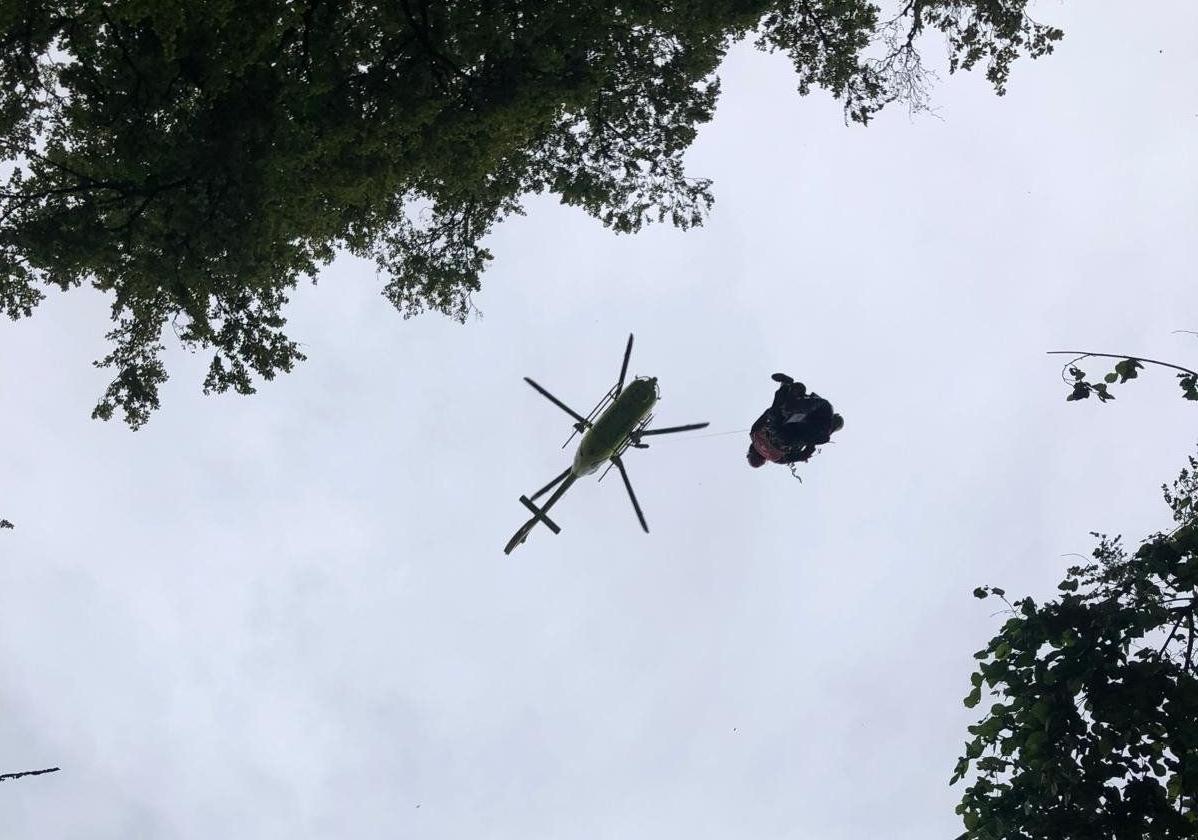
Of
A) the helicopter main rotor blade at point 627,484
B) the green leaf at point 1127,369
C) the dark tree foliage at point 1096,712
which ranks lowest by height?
the dark tree foliage at point 1096,712

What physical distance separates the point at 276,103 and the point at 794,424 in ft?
30.0

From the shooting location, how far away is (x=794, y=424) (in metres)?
13.1

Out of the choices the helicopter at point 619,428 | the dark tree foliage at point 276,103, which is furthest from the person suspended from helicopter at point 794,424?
the dark tree foliage at point 276,103

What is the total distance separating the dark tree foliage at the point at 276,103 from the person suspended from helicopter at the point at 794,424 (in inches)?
192

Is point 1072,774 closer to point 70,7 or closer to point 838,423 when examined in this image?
point 838,423

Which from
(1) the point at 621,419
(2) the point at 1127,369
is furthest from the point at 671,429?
(2) the point at 1127,369

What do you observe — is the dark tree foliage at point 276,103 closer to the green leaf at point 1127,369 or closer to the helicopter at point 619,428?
the helicopter at point 619,428

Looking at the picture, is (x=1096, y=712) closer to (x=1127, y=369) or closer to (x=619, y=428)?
(x=1127, y=369)

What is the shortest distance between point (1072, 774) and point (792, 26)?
38.3ft

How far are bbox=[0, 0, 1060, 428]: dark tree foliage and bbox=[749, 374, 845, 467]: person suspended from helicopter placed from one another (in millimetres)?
4865

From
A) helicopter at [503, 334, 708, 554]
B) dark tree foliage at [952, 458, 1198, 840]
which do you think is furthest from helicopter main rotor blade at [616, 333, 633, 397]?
dark tree foliage at [952, 458, 1198, 840]

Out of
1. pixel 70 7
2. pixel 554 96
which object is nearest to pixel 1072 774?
pixel 554 96

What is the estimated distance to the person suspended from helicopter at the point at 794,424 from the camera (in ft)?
42.7

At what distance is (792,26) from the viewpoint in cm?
1325
